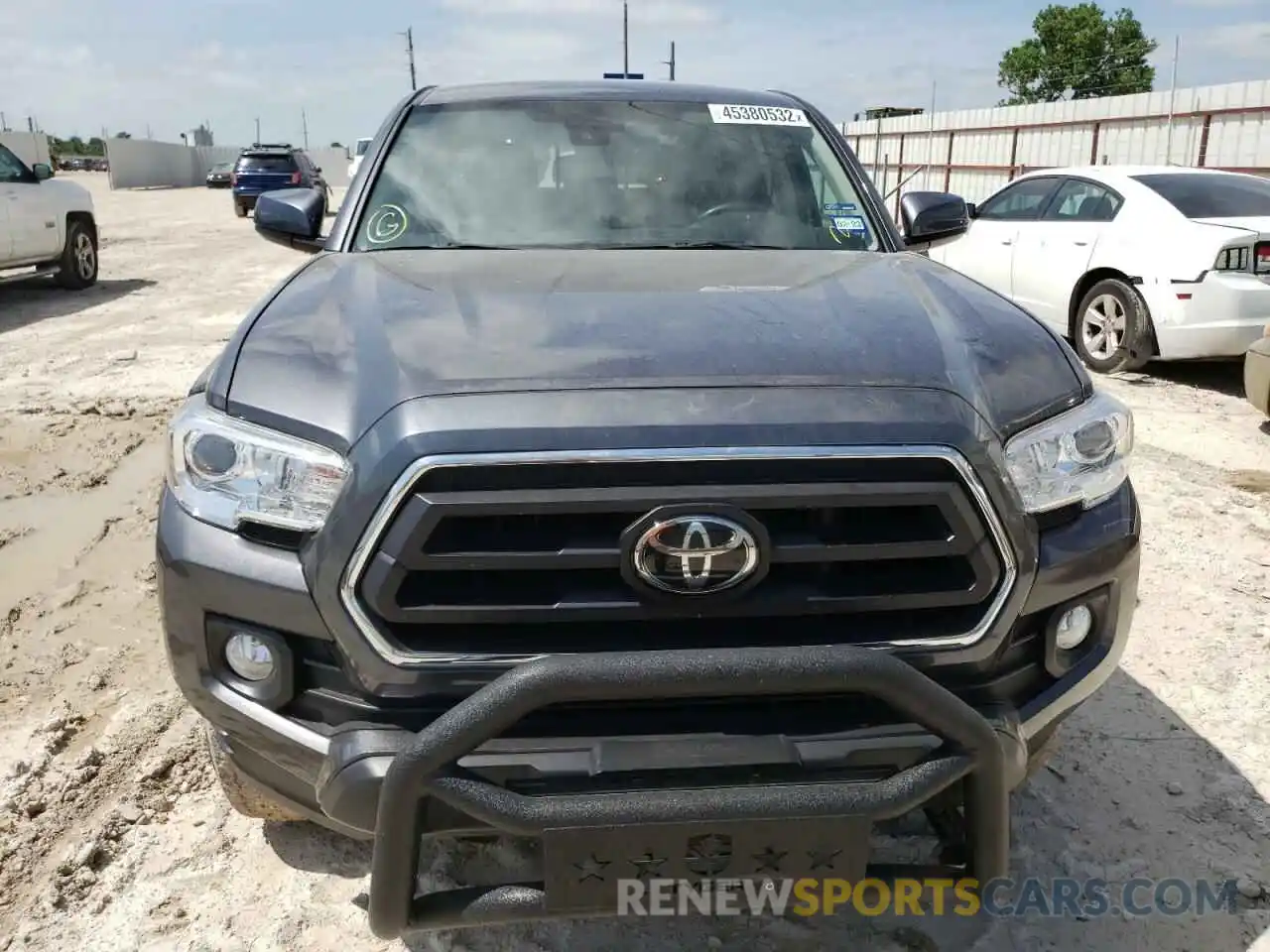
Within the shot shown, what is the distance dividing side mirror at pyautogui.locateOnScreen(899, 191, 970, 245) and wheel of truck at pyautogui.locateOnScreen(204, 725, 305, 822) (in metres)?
2.61

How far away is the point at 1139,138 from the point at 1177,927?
16.9 metres

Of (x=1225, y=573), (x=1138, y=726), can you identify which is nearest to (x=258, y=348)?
(x=1138, y=726)

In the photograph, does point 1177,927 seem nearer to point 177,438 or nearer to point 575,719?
point 575,719

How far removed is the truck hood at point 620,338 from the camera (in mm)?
1886

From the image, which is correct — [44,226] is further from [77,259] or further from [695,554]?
[695,554]

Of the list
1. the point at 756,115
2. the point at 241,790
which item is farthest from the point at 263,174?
the point at 241,790

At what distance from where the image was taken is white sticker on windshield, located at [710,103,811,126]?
3.53 m

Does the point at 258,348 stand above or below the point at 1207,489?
above

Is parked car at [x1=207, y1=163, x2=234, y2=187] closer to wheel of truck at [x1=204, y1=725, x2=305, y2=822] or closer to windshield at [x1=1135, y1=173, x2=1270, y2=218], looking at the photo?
windshield at [x1=1135, y1=173, x2=1270, y2=218]

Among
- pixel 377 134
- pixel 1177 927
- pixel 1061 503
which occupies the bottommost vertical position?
pixel 1177 927

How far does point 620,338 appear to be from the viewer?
2.04 metres

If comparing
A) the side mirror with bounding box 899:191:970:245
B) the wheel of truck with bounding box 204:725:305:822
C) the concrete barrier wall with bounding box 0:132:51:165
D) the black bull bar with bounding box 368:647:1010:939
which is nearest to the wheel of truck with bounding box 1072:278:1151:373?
the side mirror with bounding box 899:191:970:245

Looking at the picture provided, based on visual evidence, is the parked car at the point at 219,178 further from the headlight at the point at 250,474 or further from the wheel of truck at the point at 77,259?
the headlight at the point at 250,474

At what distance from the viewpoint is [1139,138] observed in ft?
54.2
